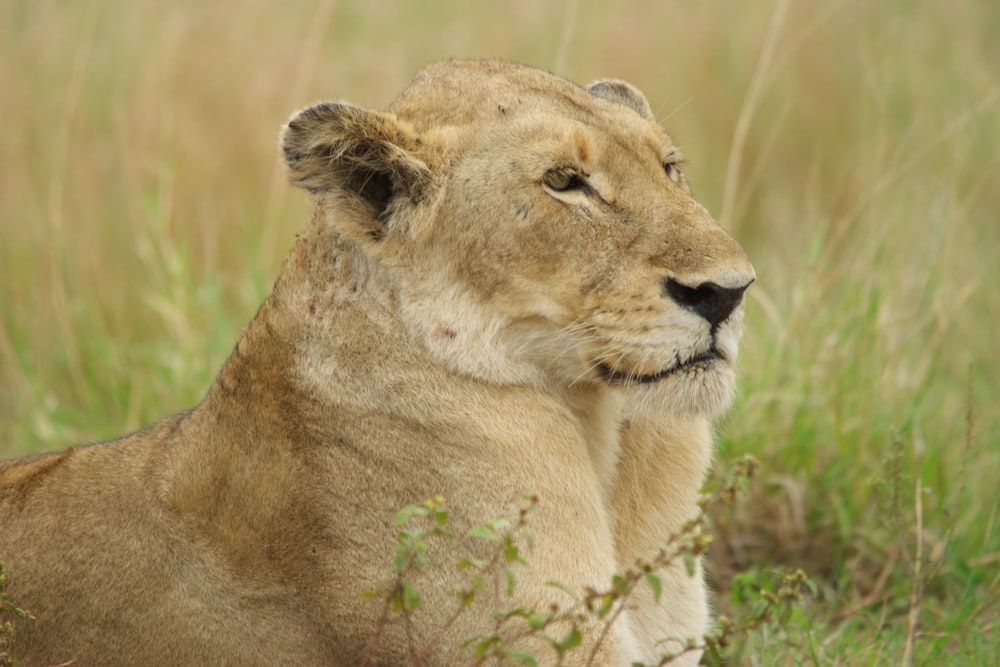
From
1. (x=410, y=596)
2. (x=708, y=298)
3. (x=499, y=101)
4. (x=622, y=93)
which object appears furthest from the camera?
(x=622, y=93)

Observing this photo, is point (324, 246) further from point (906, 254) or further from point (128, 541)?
point (906, 254)

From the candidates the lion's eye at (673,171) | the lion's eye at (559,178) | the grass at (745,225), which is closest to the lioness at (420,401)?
the lion's eye at (559,178)

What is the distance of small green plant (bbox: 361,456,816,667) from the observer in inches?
116

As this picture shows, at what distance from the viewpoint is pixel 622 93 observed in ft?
13.8

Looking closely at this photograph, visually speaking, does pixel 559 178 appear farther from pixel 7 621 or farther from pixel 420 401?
pixel 7 621

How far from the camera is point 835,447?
574 cm

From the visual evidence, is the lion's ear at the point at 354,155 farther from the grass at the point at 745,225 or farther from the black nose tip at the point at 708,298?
the grass at the point at 745,225

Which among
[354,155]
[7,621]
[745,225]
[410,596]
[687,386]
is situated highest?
[354,155]

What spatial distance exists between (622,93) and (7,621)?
2240 millimetres

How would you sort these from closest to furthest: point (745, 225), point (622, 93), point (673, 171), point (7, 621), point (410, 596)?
point (410, 596) → point (7, 621) → point (673, 171) → point (622, 93) → point (745, 225)

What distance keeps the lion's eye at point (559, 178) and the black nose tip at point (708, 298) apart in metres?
0.38

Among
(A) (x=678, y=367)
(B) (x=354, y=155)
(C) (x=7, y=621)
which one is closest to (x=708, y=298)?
(A) (x=678, y=367)

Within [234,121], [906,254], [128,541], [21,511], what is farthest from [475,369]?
[234,121]

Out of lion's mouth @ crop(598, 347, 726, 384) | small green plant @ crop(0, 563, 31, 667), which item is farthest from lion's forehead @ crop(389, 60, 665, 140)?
small green plant @ crop(0, 563, 31, 667)
